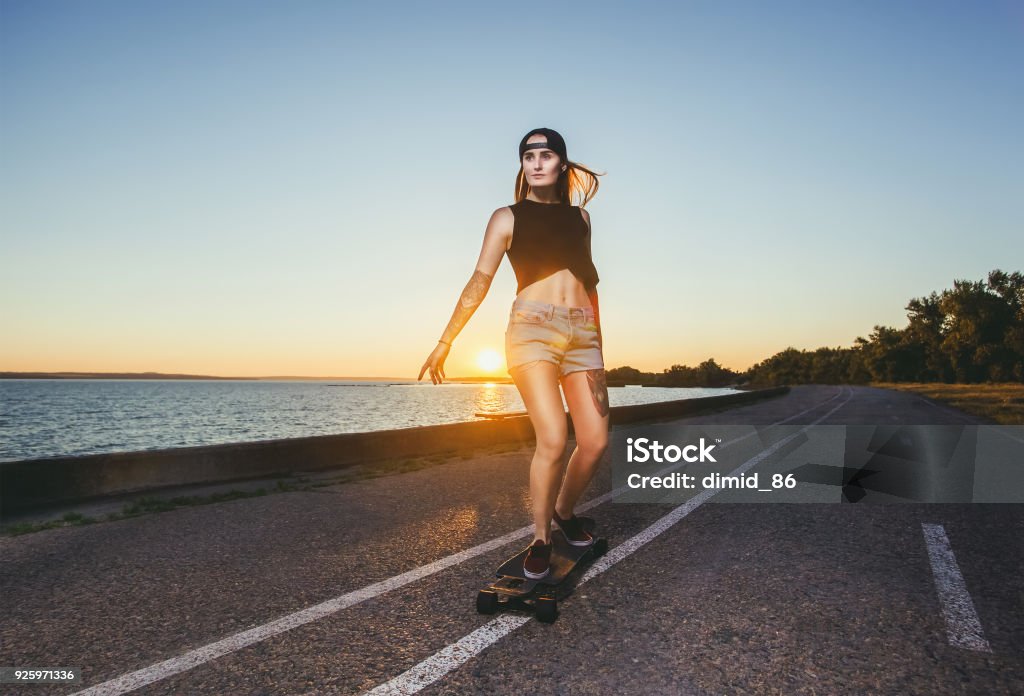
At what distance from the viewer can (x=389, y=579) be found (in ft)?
12.3

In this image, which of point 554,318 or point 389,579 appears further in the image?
point 389,579

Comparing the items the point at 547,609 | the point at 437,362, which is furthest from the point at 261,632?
the point at 437,362

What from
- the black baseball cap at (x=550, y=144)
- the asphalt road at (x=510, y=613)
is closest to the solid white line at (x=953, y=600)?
the asphalt road at (x=510, y=613)

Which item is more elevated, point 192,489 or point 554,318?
point 554,318

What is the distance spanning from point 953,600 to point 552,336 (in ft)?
7.92

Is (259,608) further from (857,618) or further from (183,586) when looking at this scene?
(857,618)

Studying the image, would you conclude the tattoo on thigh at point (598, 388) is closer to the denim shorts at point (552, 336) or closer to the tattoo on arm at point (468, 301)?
the denim shorts at point (552, 336)

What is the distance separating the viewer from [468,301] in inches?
145

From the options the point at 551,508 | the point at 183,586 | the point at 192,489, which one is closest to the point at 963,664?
the point at 551,508

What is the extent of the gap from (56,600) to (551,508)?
103 inches

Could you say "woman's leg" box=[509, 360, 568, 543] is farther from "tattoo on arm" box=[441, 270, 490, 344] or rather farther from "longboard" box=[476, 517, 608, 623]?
"tattoo on arm" box=[441, 270, 490, 344]

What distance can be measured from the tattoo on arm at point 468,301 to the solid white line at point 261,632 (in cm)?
138

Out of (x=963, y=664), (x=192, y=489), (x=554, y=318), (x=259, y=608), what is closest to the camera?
(x=963, y=664)

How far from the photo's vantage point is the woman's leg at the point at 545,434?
3.39m
